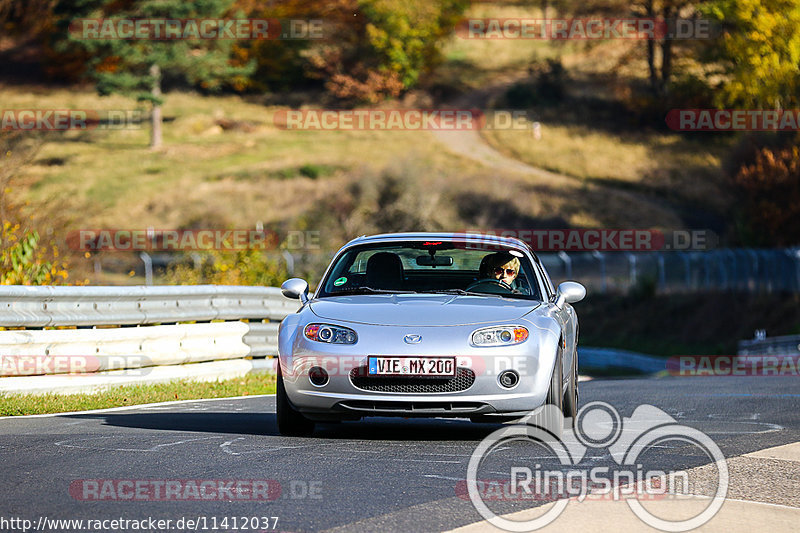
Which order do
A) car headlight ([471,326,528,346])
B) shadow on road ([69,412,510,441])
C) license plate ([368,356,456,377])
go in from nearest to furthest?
license plate ([368,356,456,377]) → car headlight ([471,326,528,346]) → shadow on road ([69,412,510,441])

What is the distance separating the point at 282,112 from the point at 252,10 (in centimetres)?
705

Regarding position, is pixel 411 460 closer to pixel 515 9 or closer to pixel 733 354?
pixel 733 354

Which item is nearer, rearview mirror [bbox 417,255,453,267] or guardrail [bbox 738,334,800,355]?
rearview mirror [bbox 417,255,453,267]

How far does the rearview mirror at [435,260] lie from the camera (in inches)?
394

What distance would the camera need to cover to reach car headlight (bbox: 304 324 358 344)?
8.47 meters

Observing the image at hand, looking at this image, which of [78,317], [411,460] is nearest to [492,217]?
[78,317]

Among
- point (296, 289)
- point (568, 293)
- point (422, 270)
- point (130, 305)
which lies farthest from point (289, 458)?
point (130, 305)

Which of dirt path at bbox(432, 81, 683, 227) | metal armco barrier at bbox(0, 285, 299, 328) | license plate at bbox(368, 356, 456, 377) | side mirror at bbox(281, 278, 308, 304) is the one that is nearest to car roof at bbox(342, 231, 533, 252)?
side mirror at bbox(281, 278, 308, 304)

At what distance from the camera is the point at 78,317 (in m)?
12.1

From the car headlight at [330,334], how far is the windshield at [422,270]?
85 centimetres

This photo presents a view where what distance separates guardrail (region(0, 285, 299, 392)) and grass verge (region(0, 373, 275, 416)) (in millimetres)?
155

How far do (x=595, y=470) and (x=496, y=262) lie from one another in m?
2.86

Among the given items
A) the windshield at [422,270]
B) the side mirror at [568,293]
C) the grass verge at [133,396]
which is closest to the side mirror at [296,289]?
the windshield at [422,270]

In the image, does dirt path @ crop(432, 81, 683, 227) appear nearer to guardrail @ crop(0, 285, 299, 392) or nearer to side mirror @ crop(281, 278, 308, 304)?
guardrail @ crop(0, 285, 299, 392)
